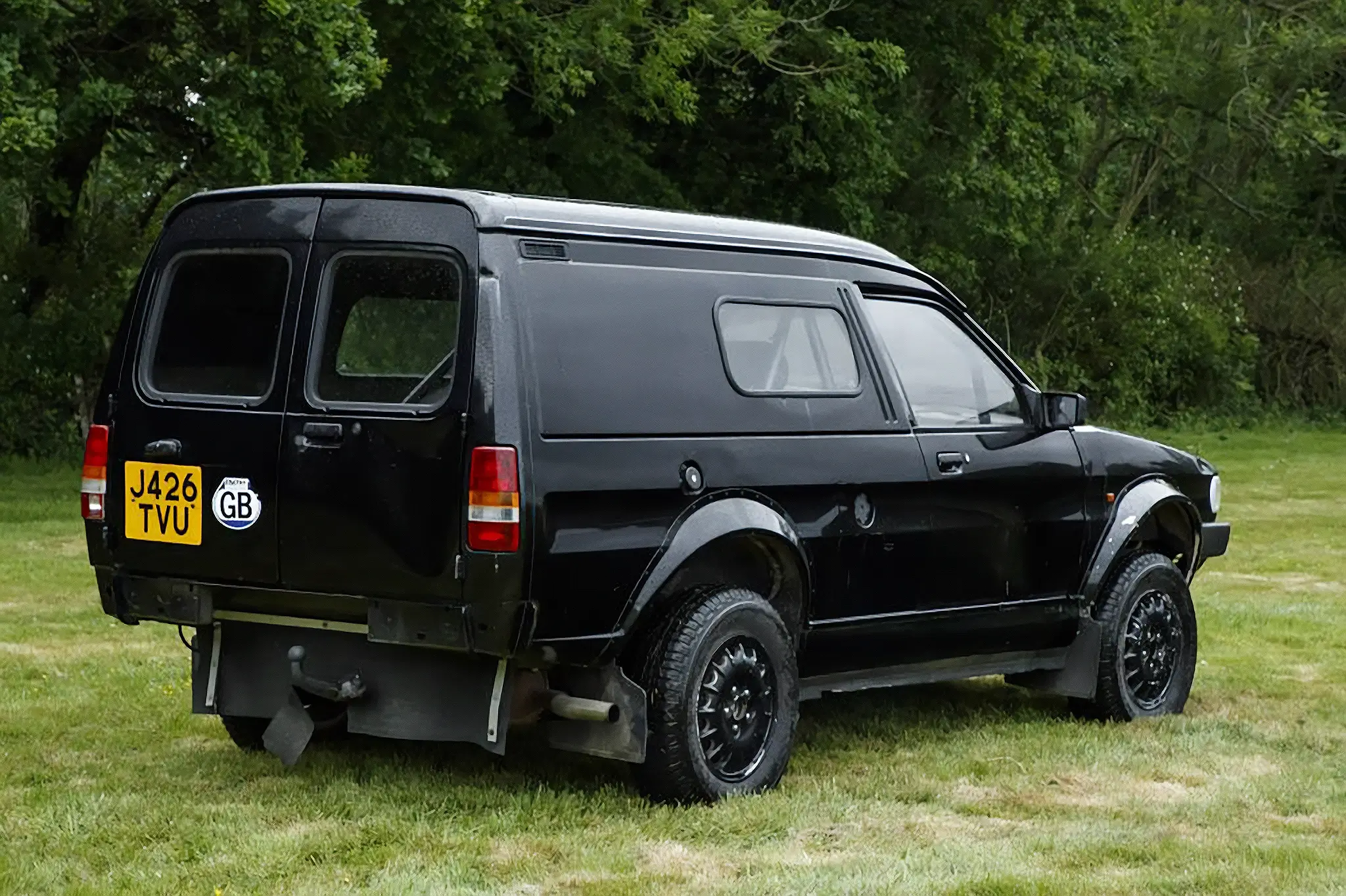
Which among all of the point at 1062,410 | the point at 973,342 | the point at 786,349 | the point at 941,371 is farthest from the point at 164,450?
the point at 1062,410

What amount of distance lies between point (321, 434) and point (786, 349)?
178cm

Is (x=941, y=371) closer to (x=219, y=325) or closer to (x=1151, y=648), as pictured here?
(x=1151, y=648)

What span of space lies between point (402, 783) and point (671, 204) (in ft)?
60.4

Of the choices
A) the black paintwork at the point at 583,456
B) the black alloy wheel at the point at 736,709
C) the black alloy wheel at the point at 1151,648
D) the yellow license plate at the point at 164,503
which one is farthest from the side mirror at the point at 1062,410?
the yellow license plate at the point at 164,503

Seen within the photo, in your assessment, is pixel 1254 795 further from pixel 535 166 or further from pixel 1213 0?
pixel 1213 0

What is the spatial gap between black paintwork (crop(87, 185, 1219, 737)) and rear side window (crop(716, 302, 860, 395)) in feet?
0.16

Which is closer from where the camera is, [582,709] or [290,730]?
[582,709]

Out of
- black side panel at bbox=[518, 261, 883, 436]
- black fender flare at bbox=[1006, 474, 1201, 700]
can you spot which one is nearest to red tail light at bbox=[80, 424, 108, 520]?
black side panel at bbox=[518, 261, 883, 436]

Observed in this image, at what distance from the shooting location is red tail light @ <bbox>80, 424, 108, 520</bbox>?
7250mm

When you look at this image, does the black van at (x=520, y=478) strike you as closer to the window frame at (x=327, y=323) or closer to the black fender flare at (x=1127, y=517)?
the window frame at (x=327, y=323)

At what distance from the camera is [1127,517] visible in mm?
8836

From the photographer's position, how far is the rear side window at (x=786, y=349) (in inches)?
293

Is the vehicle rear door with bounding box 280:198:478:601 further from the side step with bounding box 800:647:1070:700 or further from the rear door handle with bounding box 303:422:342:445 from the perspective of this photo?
the side step with bounding box 800:647:1070:700

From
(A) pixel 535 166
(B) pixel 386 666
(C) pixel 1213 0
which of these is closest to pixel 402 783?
(B) pixel 386 666
